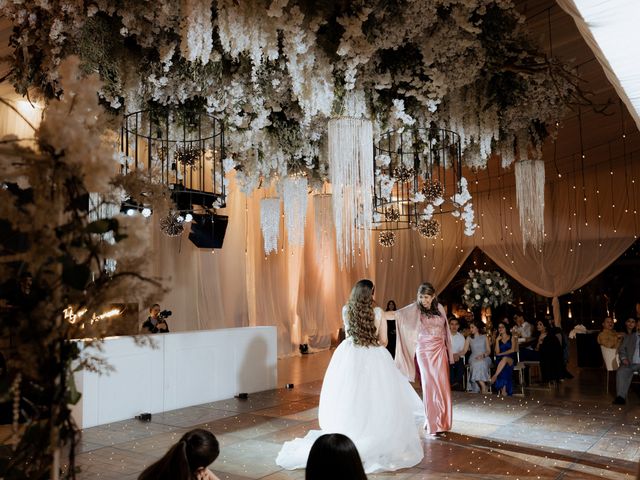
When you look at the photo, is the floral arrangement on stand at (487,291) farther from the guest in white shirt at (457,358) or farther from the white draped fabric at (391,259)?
the guest in white shirt at (457,358)

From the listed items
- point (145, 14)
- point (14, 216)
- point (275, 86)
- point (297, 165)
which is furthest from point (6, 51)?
point (14, 216)

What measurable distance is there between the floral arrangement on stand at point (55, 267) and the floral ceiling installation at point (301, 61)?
290 centimetres

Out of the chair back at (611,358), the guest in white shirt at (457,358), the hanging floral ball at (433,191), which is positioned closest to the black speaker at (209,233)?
the guest in white shirt at (457,358)

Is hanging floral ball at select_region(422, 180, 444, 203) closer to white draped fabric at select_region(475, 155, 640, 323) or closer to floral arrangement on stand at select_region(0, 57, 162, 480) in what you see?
floral arrangement on stand at select_region(0, 57, 162, 480)

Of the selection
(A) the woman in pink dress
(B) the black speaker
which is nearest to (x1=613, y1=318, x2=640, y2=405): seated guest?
(A) the woman in pink dress

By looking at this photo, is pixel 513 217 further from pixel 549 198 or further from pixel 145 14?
pixel 145 14

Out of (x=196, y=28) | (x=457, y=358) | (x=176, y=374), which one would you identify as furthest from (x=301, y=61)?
(x=457, y=358)

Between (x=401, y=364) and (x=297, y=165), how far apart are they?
2857mm

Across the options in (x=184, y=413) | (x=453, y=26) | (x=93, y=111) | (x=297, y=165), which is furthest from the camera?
(x=297, y=165)

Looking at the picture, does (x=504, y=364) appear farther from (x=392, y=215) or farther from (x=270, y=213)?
(x=270, y=213)

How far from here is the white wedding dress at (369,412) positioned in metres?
4.11

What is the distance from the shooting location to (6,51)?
200 inches

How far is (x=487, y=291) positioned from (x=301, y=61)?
695 cm

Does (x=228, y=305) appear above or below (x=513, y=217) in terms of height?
below
